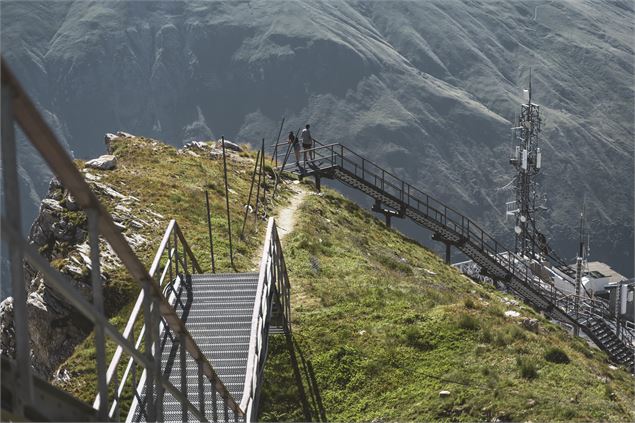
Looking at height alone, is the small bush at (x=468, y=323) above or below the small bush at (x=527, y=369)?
above

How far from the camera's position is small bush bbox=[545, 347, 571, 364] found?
1761 centimetres

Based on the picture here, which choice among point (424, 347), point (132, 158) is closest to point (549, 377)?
point (424, 347)

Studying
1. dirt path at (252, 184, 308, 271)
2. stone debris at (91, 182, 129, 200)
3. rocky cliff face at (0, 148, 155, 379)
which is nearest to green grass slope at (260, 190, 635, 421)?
dirt path at (252, 184, 308, 271)

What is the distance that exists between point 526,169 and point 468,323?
36.8 meters

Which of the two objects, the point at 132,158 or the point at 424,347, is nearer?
the point at 424,347

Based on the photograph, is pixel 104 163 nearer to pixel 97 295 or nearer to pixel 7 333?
pixel 7 333

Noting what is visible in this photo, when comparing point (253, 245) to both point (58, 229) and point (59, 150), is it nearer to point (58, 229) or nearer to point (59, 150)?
point (58, 229)

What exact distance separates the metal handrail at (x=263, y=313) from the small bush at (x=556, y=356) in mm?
4946

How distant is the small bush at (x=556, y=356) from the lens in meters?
17.6

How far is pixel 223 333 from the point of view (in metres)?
15.7

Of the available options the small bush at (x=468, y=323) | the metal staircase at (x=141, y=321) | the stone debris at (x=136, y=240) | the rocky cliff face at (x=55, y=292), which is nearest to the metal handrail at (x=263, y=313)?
the metal staircase at (x=141, y=321)

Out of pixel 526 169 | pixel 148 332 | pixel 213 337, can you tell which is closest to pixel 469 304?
pixel 213 337

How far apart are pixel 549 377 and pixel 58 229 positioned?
1308 cm

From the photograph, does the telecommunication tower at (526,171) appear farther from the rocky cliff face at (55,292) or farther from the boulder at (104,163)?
the rocky cliff face at (55,292)
